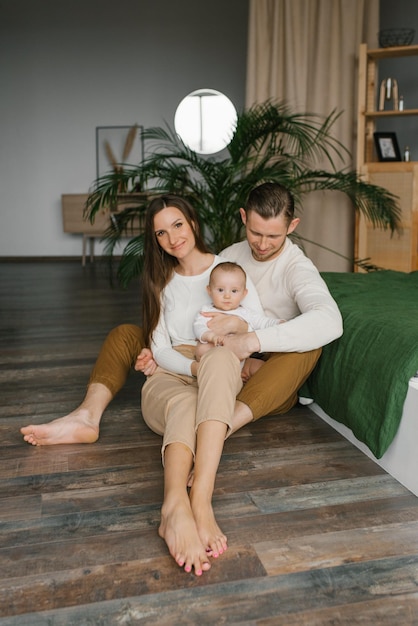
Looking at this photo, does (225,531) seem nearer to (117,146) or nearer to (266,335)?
(266,335)

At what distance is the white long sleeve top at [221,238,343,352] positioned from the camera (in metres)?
1.95

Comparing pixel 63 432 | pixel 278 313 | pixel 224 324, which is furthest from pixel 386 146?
pixel 63 432

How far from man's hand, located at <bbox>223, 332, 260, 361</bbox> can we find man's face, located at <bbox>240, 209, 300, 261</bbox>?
1.17ft

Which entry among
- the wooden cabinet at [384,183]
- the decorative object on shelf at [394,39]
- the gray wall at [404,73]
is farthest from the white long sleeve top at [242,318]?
the gray wall at [404,73]

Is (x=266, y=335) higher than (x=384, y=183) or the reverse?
the reverse

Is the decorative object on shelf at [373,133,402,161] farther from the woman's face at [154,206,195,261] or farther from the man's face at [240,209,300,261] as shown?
the woman's face at [154,206,195,261]

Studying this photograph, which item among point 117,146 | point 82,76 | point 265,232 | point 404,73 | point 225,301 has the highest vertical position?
point 82,76

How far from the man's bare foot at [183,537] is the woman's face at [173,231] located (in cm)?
88

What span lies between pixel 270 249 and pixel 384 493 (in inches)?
34.1

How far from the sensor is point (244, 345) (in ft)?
6.32

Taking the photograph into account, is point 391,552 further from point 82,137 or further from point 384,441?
point 82,137

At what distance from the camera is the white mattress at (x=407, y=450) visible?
1.67 meters

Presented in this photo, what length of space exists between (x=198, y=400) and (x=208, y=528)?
Result: 36 cm

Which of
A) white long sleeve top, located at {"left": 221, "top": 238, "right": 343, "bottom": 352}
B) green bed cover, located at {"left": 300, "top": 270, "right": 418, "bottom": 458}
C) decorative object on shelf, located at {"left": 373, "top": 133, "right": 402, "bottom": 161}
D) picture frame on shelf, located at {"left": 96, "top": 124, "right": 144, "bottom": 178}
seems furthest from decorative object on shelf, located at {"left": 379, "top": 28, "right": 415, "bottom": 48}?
picture frame on shelf, located at {"left": 96, "top": 124, "right": 144, "bottom": 178}
